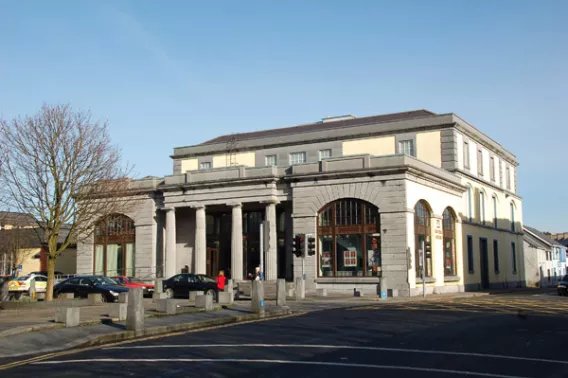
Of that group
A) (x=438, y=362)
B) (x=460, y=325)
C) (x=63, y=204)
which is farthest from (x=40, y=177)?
(x=438, y=362)

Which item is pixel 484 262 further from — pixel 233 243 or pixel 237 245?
pixel 233 243

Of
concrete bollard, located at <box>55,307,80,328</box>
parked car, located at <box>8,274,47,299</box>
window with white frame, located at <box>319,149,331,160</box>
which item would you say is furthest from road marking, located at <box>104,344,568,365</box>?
window with white frame, located at <box>319,149,331,160</box>

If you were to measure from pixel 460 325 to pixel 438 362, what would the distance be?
24.2ft

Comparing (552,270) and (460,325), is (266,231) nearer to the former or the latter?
(460,325)

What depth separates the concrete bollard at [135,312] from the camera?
699 inches

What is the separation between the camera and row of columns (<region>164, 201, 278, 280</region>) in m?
45.3

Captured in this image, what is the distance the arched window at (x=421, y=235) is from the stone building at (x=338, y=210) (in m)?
0.13

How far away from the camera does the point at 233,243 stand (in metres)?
47.1

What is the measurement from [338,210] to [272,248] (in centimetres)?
566

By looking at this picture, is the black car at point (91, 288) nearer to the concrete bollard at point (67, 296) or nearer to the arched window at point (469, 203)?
the concrete bollard at point (67, 296)

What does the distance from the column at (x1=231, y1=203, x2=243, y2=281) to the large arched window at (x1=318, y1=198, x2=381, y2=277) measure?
6.48 meters

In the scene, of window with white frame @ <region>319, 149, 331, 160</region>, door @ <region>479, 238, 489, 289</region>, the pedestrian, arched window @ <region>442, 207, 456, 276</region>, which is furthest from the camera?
door @ <region>479, 238, 489, 289</region>

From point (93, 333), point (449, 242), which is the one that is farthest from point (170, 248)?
point (93, 333)

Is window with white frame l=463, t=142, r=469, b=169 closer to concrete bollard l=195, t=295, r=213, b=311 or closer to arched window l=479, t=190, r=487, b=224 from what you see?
arched window l=479, t=190, r=487, b=224
